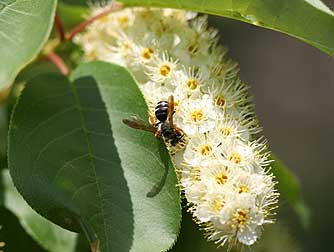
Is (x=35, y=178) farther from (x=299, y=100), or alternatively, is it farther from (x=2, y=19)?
(x=299, y=100)

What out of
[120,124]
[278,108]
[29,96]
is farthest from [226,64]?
[278,108]

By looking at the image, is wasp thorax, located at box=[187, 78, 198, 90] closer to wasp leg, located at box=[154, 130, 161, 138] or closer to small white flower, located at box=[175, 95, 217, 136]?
small white flower, located at box=[175, 95, 217, 136]

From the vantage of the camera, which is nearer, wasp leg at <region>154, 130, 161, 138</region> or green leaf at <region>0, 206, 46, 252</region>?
wasp leg at <region>154, 130, 161, 138</region>

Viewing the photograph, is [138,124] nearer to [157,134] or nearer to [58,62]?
[157,134]

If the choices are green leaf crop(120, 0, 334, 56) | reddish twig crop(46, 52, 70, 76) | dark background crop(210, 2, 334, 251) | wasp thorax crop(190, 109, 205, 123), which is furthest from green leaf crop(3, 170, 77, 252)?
dark background crop(210, 2, 334, 251)

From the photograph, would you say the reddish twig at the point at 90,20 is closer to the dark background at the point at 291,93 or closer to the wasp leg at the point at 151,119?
the wasp leg at the point at 151,119
